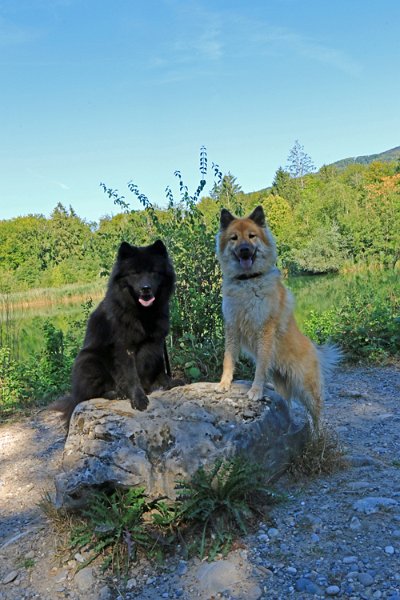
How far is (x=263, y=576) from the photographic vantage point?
256 centimetres

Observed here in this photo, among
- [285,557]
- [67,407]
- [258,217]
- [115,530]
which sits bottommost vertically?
[285,557]

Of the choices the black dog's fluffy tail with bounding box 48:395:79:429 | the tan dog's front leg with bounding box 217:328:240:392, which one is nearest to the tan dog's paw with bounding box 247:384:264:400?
the tan dog's front leg with bounding box 217:328:240:392

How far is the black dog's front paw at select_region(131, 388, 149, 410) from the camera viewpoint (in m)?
3.54

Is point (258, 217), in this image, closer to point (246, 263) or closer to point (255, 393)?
point (246, 263)

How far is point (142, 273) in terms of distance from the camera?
3.84 m

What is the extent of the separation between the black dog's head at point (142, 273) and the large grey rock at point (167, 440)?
2.66ft

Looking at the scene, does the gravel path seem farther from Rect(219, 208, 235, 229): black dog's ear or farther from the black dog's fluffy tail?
Rect(219, 208, 235, 229): black dog's ear

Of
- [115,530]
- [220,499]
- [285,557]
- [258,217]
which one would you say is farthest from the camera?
[258,217]

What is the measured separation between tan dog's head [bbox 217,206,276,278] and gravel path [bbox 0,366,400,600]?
1.68m

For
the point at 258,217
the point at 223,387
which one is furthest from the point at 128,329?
the point at 258,217

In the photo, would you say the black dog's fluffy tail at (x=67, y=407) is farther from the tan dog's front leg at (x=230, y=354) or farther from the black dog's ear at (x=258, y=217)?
the black dog's ear at (x=258, y=217)

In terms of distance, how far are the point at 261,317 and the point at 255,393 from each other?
24.2 inches

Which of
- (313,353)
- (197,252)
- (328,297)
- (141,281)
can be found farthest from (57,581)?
(328,297)

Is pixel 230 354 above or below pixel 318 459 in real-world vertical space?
above
